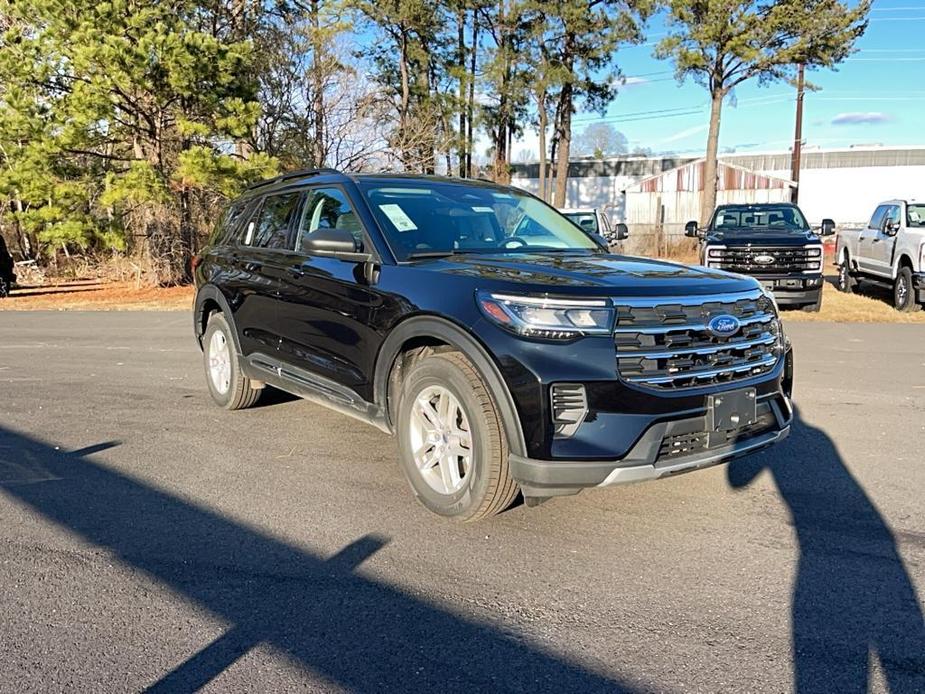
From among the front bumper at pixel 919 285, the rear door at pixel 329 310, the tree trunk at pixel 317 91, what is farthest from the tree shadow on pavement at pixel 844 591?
the tree trunk at pixel 317 91

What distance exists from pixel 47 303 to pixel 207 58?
693 cm

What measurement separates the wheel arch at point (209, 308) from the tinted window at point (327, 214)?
1201 mm

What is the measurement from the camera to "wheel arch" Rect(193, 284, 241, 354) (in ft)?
19.6

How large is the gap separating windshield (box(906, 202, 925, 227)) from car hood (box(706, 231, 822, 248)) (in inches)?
88.3

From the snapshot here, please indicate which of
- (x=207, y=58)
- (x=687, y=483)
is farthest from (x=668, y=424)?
(x=207, y=58)

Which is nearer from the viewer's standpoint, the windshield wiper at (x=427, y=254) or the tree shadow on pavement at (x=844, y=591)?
the tree shadow on pavement at (x=844, y=591)

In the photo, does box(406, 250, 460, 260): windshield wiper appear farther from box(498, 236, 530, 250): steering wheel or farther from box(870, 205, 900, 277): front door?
box(870, 205, 900, 277): front door

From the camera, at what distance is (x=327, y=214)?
4965mm

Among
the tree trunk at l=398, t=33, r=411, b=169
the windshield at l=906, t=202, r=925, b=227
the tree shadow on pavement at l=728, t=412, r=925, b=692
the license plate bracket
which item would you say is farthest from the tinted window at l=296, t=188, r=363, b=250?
the tree trunk at l=398, t=33, r=411, b=169

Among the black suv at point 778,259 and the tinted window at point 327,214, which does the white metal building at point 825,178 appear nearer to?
the black suv at point 778,259

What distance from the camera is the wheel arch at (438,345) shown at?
338 cm

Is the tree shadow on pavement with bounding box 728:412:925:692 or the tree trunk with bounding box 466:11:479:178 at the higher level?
the tree trunk with bounding box 466:11:479:178

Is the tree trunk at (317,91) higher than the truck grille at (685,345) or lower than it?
higher

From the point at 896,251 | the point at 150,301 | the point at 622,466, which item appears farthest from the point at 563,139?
the point at 622,466
